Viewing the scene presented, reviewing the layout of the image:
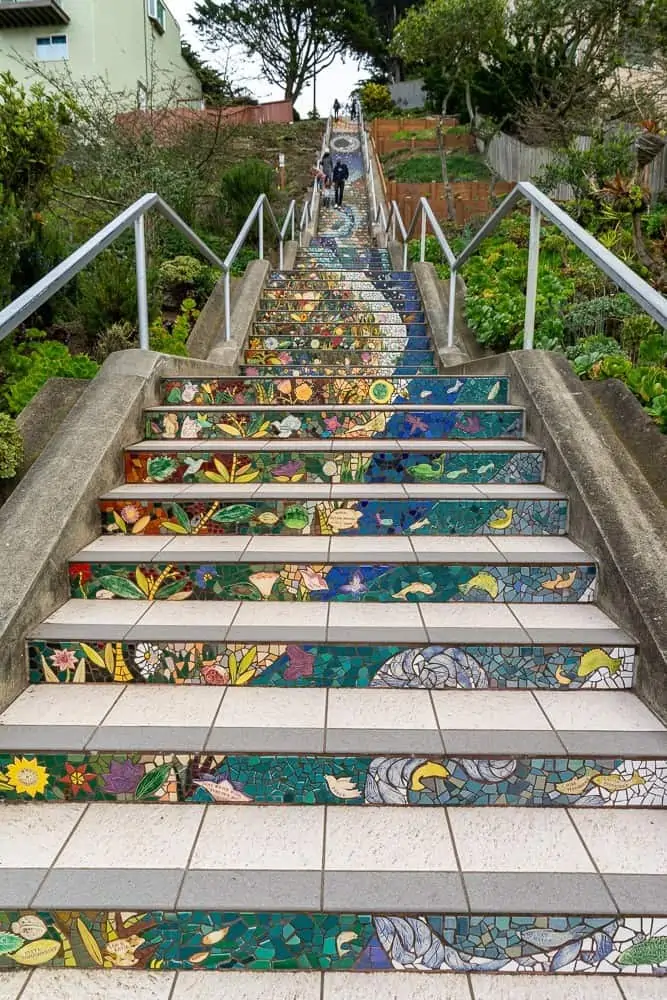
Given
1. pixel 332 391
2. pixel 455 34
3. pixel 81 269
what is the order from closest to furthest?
pixel 81 269, pixel 332 391, pixel 455 34

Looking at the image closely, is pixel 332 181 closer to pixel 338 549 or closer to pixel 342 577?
pixel 338 549

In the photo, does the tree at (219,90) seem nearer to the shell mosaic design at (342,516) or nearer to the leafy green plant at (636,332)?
the leafy green plant at (636,332)

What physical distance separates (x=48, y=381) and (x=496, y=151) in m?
19.8

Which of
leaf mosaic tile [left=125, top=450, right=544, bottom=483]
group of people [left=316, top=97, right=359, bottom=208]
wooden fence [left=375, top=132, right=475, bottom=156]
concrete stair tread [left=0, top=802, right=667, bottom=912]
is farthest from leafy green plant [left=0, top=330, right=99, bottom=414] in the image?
wooden fence [left=375, top=132, right=475, bottom=156]

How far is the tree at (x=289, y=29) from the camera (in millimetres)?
29359

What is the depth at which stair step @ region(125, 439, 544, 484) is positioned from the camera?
2971 mm

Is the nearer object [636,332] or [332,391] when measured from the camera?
[332,391]

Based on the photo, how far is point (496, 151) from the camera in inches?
776

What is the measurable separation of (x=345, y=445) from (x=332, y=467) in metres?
0.16

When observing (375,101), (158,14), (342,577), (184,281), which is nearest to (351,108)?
(375,101)

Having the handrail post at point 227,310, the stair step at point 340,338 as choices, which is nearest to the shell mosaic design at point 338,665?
the handrail post at point 227,310

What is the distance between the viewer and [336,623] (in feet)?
7.23

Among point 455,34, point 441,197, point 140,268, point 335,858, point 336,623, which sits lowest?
point 335,858

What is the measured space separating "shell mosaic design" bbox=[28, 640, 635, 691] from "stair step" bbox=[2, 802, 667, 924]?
1.32 ft
